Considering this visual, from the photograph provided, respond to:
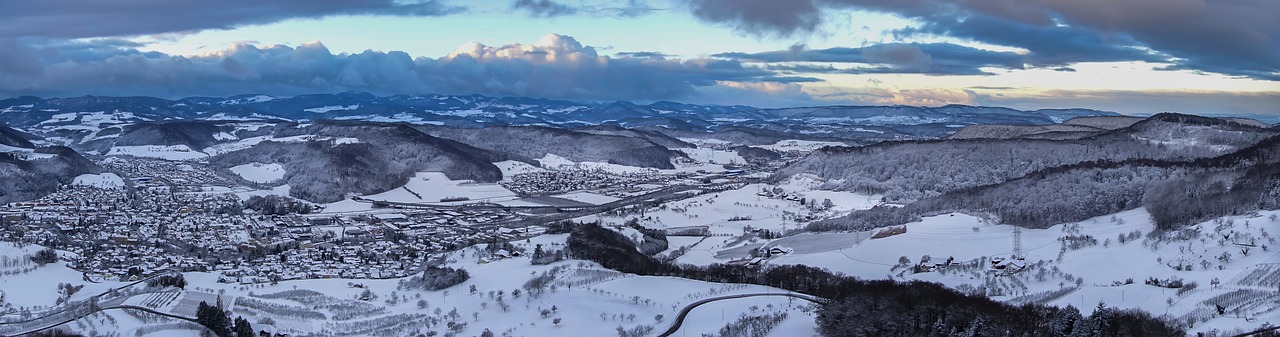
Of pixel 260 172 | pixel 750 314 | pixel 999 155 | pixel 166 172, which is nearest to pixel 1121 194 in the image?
pixel 999 155

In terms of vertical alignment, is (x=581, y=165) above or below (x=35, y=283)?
below

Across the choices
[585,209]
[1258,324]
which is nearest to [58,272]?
[585,209]

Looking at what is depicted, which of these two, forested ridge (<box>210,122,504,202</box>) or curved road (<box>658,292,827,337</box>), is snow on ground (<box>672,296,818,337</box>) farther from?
forested ridge (<box>210,122,504,202</box>)

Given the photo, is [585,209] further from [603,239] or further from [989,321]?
[989,321]

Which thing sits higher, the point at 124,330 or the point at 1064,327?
the point at 1064,327

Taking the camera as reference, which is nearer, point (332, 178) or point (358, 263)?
point (358, 263)

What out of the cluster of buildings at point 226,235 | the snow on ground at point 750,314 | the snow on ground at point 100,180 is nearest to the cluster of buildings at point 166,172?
the snow on ground at point 100,180

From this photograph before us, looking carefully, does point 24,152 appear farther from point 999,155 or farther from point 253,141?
point 999,155
